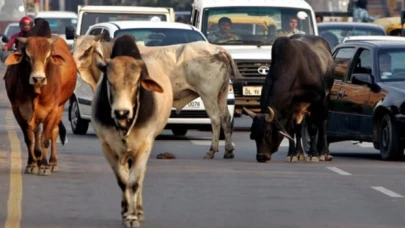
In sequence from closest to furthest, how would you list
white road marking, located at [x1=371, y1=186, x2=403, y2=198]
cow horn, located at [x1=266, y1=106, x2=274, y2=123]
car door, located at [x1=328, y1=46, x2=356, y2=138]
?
1. white road marking, located at [x1=371, y1=186, x2=403, y2=198]
2. cow horn, located at [x1=266, y1=106, x2=274, y2=123]
3. car door, located at [x1=328, y1=46, x2=356, y2=138]

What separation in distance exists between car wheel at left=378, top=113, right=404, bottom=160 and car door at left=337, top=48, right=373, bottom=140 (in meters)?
0.46

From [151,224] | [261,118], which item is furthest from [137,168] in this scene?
[261,118]

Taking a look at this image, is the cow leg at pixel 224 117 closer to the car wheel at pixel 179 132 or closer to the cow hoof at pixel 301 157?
A: the cow hoof at pixel 301 157

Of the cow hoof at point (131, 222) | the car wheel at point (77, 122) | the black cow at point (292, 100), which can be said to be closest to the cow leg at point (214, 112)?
the black cow at point (292, 100)

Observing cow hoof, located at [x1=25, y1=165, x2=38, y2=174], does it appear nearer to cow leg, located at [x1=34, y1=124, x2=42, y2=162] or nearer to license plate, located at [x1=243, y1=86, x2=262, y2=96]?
cow leg, located at [x1=34, y1=124, x2=42, y2=162]

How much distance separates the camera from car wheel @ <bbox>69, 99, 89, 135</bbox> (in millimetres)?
26317

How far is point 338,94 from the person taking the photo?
22.6 m

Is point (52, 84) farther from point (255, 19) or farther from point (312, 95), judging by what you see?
point (255, 19)

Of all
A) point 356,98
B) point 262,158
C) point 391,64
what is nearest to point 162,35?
point 356,98

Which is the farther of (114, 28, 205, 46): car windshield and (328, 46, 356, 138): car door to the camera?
(114, 28, 205, 46): car windshield

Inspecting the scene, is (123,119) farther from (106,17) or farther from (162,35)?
(106,17)

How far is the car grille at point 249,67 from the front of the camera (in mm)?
28016

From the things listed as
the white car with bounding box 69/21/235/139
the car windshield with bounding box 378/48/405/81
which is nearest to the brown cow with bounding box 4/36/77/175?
the car windshield with bounding box 378/48/405/81

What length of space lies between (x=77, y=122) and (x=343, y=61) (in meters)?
5.51
